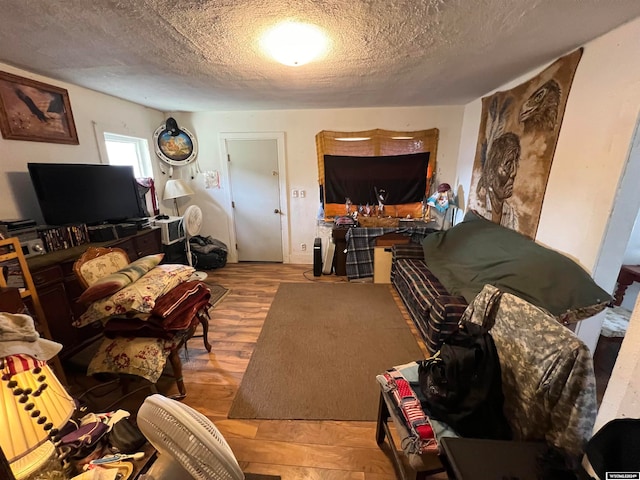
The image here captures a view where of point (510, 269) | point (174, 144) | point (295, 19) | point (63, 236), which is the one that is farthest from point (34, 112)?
point (510, 269)

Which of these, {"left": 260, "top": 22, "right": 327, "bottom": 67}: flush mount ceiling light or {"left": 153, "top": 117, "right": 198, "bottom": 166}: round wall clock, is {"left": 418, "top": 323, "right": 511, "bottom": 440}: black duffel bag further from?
{"left": 153, "top": 117, "right": 198, "bottom": 166}: round wall clock

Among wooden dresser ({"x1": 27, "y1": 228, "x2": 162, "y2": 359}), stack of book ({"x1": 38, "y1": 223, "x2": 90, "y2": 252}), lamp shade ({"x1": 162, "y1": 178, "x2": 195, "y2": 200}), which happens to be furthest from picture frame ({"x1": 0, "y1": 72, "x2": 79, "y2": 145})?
lamp shade ({"x1": 162, "y1": 178, "x2": 195, "y2": 200})

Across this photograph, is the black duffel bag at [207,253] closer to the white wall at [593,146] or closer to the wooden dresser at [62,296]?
the wooden dresser at [62,296]

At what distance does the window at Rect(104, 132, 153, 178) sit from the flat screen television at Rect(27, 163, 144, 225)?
506 millimetres

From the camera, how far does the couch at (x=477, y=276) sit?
5.26ft

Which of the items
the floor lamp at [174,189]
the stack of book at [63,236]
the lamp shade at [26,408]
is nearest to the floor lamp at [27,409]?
the lamp shade at [26,408]

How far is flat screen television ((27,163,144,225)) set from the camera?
7.20 feet

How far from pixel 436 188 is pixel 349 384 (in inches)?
121

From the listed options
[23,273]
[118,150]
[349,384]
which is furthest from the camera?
[118,150]

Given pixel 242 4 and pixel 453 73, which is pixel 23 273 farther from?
pixel 453 73

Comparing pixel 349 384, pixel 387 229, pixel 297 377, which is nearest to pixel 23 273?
pixel 297 377

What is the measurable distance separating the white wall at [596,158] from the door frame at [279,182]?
312 centimetres

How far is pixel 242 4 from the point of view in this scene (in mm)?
1230

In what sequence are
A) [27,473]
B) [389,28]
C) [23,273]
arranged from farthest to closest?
[23,273] → [389,28] → [27,473]
